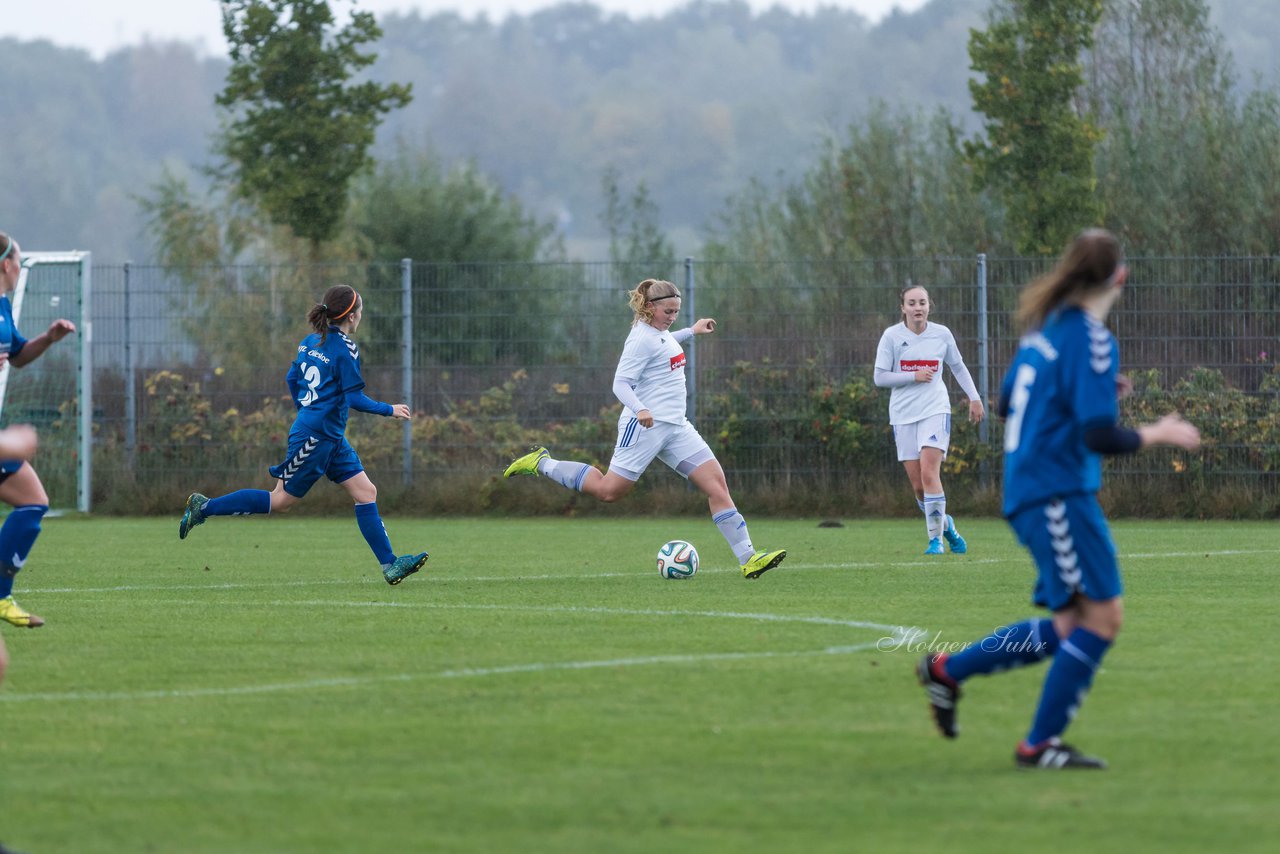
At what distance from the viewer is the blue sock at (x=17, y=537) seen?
934 centimetres

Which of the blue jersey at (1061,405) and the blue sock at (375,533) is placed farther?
the blue sock at (375,533)

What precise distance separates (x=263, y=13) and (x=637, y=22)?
14057cm

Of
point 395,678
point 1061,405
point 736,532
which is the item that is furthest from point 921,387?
point 1061,405

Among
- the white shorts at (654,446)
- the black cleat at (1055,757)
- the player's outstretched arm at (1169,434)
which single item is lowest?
the black cleat at (1055,757)

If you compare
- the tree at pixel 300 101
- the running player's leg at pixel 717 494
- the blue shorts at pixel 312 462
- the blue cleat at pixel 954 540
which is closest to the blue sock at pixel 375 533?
the blue shorts at pixel 312 462

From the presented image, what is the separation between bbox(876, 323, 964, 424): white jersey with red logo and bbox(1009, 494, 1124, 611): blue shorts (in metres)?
8.78

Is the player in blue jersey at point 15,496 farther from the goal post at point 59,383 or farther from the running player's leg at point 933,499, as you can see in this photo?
the goal post at point 59,383

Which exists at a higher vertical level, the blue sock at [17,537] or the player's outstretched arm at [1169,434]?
the player's outstretched arm at [1169,434]

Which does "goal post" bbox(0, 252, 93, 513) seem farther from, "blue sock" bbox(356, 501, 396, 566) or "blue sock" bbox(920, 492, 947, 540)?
"blue sock" bbox(920, 492, 947, 540)

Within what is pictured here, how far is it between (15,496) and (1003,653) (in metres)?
5.40

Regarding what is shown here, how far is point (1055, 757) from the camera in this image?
567cm

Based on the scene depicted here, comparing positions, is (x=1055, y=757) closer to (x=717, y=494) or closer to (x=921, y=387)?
(x=717, y=494)

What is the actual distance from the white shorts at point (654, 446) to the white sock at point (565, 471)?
425 millimetres

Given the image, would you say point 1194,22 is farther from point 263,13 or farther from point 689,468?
point 689,468
